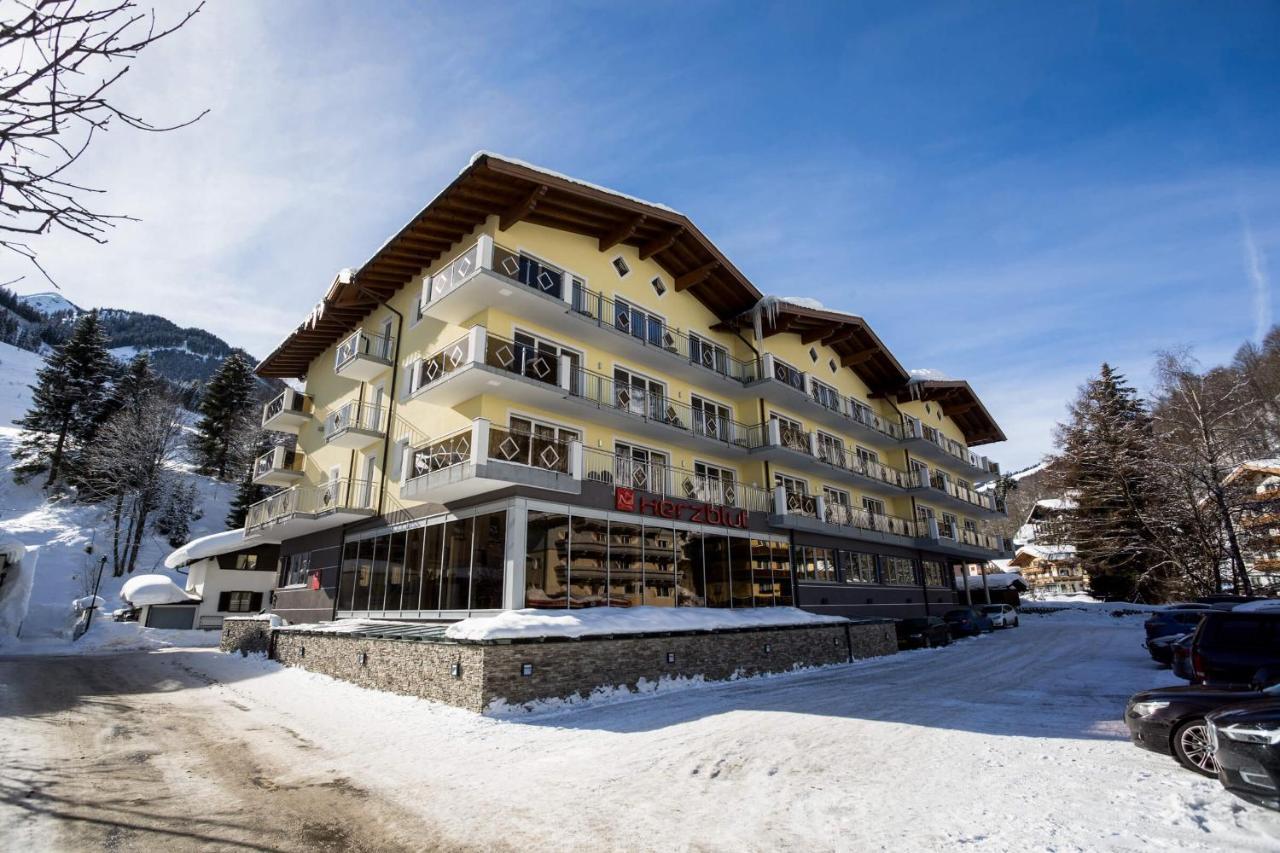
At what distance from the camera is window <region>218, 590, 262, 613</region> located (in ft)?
115

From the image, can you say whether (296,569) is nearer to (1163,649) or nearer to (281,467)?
(281,467)

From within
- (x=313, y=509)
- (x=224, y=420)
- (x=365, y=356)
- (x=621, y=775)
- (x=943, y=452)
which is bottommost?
(x=621, y=775)

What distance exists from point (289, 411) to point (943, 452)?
35183mm

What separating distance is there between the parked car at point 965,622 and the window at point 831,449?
876 centimetres

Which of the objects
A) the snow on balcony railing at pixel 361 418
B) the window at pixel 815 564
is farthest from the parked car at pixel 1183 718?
the snow on balcony railing at pixel 361 418

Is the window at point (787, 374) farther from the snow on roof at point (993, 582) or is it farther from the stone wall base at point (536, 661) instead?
the snow on roof at point (993, 582)

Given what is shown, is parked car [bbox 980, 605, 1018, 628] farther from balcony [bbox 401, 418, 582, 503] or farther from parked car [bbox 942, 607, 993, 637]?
balcony [bbox 401, 418, 582, 503]

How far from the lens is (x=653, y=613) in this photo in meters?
16.5

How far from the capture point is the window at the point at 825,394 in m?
29.0

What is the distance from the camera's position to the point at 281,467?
26609 millimetres

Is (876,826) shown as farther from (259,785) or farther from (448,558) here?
(448,558)

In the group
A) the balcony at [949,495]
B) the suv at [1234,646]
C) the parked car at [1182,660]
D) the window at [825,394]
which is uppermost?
the window at [825,394]

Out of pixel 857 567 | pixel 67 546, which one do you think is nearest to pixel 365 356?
pixel 857 567

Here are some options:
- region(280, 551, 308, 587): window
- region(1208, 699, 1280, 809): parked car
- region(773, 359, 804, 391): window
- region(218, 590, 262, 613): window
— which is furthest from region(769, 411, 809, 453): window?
region(218, 590, 262, 613): window
